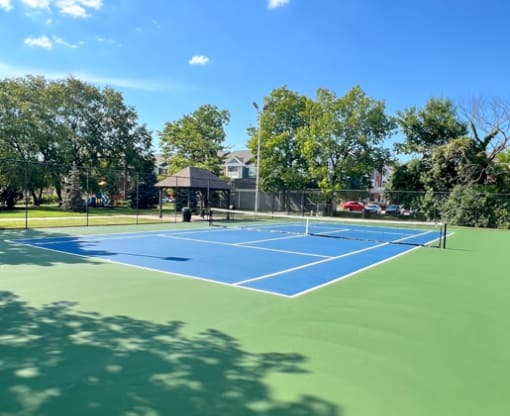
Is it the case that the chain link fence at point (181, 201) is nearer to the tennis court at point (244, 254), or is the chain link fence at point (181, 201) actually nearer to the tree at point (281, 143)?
the tree at point (281, 143)

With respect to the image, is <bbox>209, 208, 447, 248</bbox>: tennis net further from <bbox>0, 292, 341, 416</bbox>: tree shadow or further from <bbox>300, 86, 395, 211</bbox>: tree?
<bbox>0, 292, 341, 416</bbox>: tree shadow

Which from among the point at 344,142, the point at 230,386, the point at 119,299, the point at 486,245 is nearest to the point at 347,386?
the point at 230,386

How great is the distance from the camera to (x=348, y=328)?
4.69 meters

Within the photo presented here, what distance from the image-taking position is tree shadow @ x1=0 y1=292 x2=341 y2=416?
9.35 ft

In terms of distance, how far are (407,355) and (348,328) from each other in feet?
2.85

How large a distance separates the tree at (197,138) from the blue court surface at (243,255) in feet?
76.9

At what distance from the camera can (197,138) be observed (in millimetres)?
37625

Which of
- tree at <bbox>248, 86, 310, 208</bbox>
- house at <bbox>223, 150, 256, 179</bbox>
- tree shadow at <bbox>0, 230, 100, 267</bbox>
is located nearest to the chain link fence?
tree at <bbox>248, 86, 310, 208</bbox>

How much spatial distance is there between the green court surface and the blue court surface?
0.81m

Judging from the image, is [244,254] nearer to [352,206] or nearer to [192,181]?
[192,181]

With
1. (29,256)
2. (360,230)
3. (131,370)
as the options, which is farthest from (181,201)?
(131,370)

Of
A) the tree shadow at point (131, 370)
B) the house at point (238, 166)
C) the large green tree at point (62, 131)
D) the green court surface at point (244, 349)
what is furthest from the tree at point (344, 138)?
the tree shadow at point (131, 370)

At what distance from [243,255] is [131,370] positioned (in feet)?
22.2

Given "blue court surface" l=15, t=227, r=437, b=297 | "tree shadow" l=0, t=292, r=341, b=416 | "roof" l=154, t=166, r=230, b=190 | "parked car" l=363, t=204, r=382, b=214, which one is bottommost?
"tree shadow" l=0, t=292, r=341, b=416
